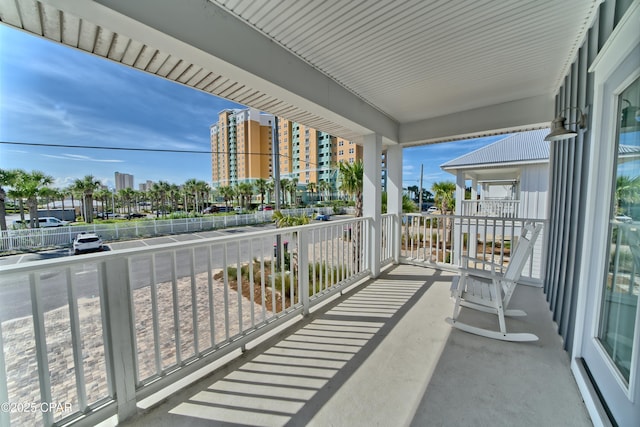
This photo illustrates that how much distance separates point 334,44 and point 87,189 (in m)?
11.1

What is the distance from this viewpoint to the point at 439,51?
2.22m

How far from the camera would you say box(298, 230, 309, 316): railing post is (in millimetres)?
2492

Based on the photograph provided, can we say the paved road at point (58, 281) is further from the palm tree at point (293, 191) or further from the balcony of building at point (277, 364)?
the palm tree at point (293, 191)

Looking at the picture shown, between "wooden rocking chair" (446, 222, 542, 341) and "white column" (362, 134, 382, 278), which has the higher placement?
"white column" (362, 134, 382, 278)

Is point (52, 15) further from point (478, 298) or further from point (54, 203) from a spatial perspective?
point (54, 203)

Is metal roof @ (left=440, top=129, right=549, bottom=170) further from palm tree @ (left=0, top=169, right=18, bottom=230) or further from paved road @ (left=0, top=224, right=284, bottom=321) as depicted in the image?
palm tree @ (left=0, top=169, right=18, bottom=230)

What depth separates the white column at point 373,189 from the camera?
146 inches

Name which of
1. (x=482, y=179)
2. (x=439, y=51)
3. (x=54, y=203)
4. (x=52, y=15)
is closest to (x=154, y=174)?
(x=54, y=203)

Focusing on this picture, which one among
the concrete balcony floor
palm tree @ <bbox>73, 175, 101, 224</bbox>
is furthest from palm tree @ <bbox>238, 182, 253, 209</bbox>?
the concrete balcony floor

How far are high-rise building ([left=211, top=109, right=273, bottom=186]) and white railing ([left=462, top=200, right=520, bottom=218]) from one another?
15.0 metres

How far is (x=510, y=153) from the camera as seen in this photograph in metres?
7.31

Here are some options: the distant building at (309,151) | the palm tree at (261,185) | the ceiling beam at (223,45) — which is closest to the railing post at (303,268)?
the ceiling beam at (223,45)

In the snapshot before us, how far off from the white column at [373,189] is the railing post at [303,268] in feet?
4.93

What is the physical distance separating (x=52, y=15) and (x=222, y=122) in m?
25.8
